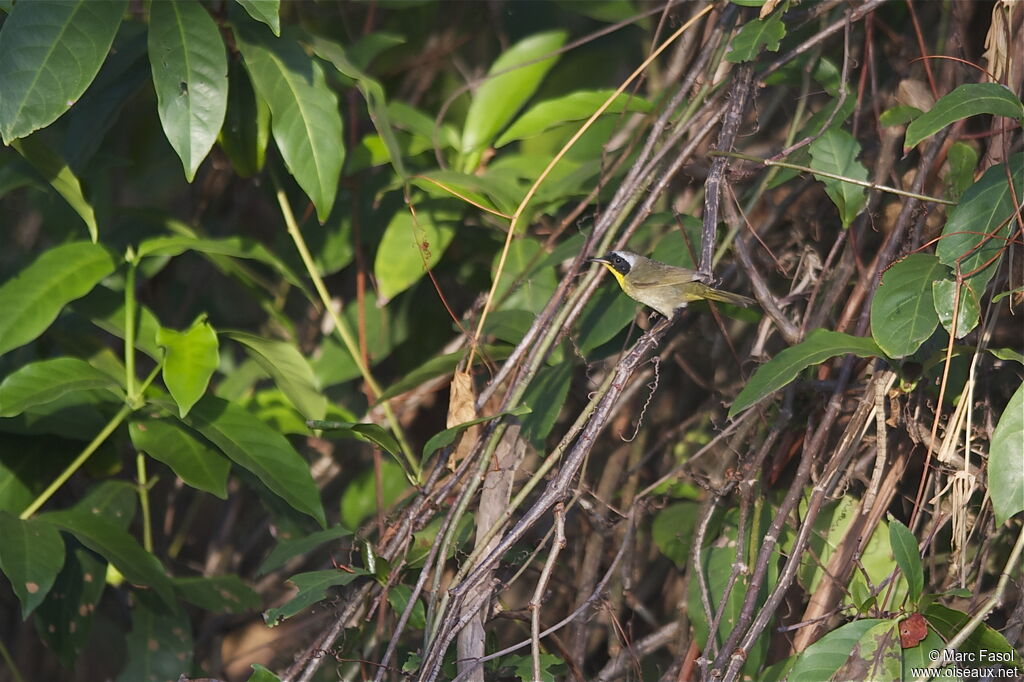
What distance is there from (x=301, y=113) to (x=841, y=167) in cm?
131

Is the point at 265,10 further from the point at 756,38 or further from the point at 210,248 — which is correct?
the point at 756,38

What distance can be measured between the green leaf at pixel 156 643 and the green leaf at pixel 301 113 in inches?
46.3

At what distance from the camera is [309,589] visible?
189 cm

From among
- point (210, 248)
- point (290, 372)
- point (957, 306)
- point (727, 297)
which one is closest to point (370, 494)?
point (290, 372)

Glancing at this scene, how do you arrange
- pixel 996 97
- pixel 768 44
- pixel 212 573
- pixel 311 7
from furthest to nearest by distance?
1. pixel 311 7
2. pixel 212 573
3. pixel 768 44
4. pixel 996 97

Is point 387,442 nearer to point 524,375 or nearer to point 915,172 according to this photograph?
point 524,375

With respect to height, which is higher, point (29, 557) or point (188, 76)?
point (188, 76)

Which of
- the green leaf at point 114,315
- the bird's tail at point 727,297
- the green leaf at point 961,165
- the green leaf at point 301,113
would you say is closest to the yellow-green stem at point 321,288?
the green leaf at point 301,113

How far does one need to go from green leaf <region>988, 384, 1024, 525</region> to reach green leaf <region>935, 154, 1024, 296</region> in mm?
277

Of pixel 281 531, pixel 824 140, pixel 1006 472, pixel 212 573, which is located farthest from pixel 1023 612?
pixel 212 573

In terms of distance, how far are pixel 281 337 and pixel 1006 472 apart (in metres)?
2.36

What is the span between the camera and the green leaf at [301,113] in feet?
7.51

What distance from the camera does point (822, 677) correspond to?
1756 millimetres

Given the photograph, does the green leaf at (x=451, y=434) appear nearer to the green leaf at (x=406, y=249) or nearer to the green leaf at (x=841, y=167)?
the green leaf at (x=406, y=249)
